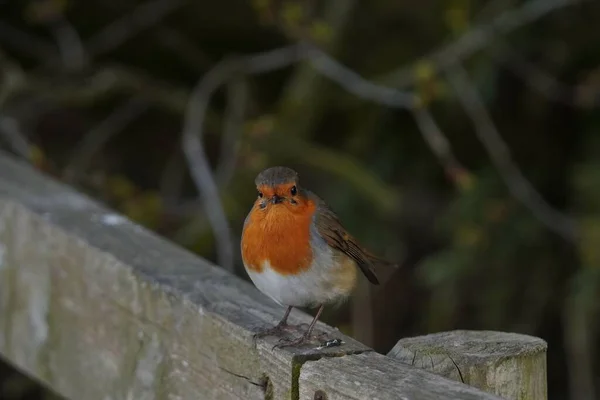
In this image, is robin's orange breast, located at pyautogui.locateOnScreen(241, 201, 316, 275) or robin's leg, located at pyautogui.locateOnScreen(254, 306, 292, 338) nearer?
robin's leg, located at pyautogui.locateOnScreen(254, 306, 292, 338)

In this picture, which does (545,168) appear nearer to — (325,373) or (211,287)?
(211,287)

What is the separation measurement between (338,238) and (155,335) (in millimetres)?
573

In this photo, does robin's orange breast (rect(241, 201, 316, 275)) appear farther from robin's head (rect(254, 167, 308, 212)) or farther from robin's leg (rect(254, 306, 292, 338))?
robin's leg (rect(254, 306, 292, 338))

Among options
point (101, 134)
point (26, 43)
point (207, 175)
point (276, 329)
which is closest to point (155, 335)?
point (276, 329)

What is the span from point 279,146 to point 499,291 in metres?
1.06

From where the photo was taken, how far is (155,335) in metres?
1.79

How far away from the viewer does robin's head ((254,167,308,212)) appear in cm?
219

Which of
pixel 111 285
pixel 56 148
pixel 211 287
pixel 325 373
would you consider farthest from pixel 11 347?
pixel 56 148

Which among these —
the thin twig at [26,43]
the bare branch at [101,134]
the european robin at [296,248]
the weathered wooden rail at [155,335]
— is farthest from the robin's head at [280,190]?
the thin twig at [26,43]

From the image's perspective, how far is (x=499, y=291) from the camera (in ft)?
13.0

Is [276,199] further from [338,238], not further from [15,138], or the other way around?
[15,138]

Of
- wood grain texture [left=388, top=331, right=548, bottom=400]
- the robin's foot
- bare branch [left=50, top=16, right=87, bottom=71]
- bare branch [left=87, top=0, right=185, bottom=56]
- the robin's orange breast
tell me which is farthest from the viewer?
bare branch [left=87, top=0, right=185, bottom=56]

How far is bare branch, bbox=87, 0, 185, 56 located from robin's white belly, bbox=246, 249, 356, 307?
7.96 feet

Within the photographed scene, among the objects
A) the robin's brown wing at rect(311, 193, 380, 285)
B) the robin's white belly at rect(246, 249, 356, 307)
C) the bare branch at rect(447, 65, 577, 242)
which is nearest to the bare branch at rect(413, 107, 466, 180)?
the bare branch at rect(447, 65, 577, 242)
